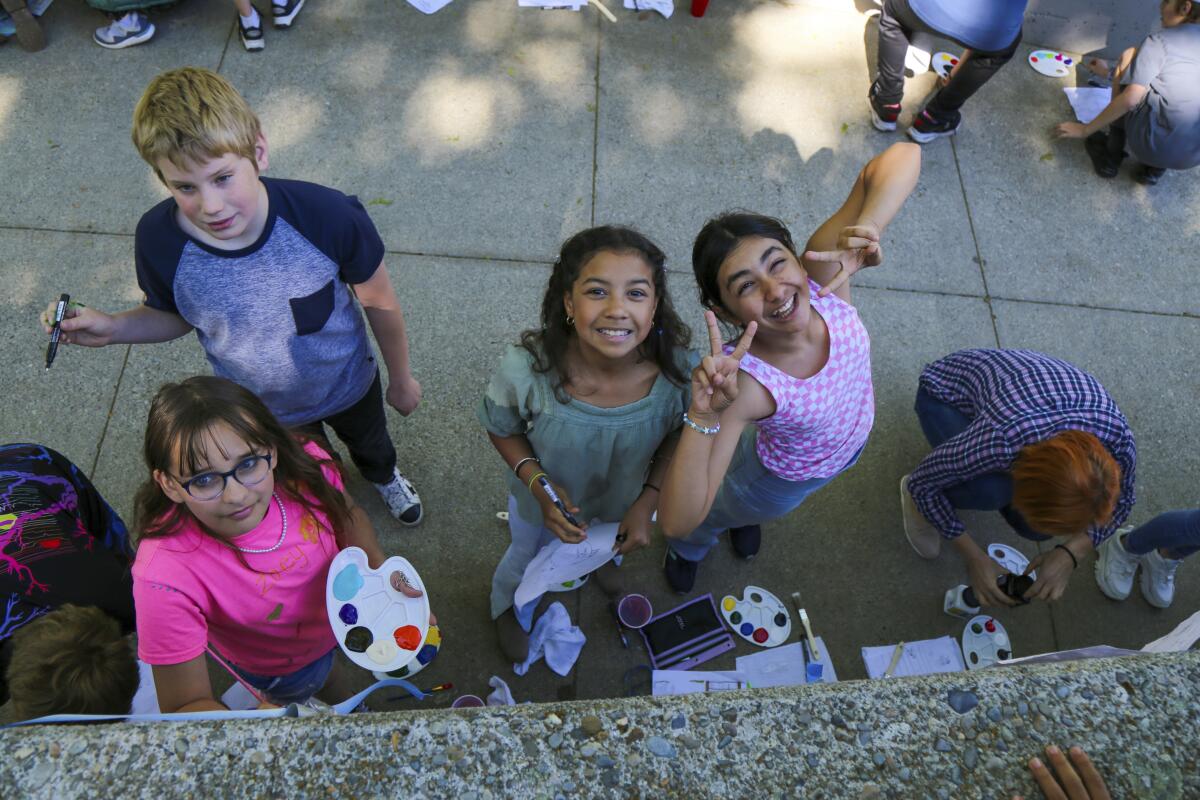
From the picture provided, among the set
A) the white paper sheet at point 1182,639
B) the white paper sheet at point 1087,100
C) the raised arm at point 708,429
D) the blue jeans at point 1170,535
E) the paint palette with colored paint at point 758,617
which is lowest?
the paint palette with colored paint at point 758,617

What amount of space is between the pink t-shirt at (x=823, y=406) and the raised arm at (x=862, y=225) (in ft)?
0.27

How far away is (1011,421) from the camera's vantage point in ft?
7.95

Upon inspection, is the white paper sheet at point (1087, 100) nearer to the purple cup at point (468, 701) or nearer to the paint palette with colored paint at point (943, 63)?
the paint palette with colored paint at point (943, 63)

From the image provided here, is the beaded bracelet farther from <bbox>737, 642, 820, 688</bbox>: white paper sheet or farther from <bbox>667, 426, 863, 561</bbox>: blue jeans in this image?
<bbox>737, 642, 820, 688</bbox>: white paper sheet

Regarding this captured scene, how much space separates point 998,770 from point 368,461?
217 cm

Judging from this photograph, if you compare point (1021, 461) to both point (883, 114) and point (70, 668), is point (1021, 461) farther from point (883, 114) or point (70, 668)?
point (883, 114)

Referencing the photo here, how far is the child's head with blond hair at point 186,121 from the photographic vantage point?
166 cm

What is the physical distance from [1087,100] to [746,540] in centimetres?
368

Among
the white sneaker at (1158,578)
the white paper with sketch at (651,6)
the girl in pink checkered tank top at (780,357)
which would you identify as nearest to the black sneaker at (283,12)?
the white paper with sketch at (651,6)

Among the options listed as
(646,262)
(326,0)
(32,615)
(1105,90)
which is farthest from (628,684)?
(1105,90)

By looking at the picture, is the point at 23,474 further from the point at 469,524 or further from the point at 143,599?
the point at 469,524

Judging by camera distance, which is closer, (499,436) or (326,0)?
(499,436)

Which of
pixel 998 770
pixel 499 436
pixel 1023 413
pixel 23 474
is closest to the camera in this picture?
pixel 998 770

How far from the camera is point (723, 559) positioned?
300cm
